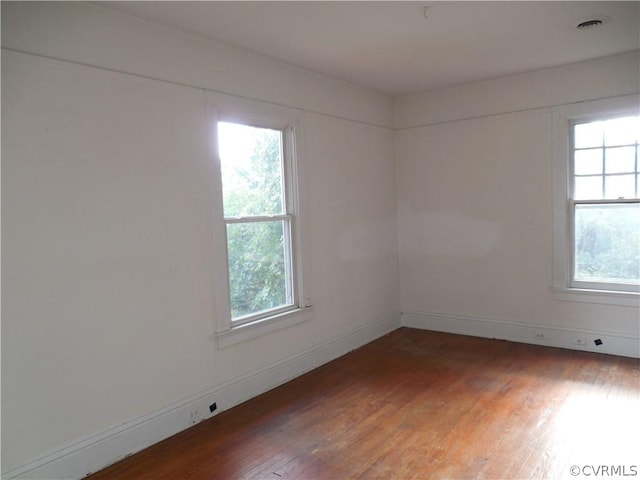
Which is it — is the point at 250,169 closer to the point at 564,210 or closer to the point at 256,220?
the point at 256,220

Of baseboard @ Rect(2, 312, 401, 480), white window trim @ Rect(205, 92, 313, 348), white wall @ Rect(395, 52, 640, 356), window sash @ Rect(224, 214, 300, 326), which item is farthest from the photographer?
white wall @ Rect(395, 52, 640, 356)

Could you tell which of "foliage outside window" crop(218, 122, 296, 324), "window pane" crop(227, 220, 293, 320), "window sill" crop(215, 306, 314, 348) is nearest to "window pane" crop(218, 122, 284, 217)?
"foliage outside window" crop(218, 122, 296, 324)

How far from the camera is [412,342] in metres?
4.83

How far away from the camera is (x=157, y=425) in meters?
2.92

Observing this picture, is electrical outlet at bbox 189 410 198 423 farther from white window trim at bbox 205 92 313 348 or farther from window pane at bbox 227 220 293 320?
window pane at bbox 227 220 293 320

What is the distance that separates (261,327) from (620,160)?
11.5 ft

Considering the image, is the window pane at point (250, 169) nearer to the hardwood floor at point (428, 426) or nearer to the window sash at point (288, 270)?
the window sash at point (288, 270)

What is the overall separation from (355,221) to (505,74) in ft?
6.68

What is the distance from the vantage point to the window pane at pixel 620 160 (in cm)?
406

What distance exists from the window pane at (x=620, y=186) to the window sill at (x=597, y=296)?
0.88 meters

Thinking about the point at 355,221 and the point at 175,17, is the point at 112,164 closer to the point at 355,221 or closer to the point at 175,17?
the point at 175,17

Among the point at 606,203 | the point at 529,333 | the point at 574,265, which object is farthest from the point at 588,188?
the point at 529,333

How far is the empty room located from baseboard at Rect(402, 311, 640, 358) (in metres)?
0.02

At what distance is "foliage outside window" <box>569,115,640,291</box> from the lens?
4.07m
